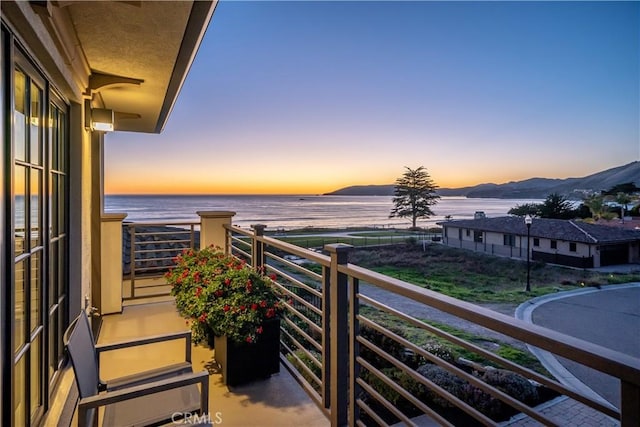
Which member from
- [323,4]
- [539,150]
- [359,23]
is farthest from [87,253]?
[539,150]

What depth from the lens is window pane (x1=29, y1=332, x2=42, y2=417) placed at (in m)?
1.83

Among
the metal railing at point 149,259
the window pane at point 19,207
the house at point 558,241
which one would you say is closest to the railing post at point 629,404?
the window pane at point 19,207

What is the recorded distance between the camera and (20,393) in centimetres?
163

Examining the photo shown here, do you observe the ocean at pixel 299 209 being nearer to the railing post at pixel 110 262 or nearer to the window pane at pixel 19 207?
the railing post at pixel 110 262

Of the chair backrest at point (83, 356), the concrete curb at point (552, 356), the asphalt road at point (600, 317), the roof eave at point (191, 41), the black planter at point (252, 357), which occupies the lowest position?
the asphalt road at point (600, 317)

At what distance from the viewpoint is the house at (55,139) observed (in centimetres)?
143

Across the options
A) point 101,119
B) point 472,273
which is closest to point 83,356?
point 101,119

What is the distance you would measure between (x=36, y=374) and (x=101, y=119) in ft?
7.56

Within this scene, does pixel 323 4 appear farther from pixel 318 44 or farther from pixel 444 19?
pixel 444 19

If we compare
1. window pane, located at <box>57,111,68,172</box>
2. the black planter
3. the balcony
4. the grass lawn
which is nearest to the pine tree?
the grass lawn

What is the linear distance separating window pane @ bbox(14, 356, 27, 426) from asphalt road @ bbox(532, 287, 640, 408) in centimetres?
1544

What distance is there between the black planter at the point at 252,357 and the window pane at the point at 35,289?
3.59ft

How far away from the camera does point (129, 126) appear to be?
227 inches

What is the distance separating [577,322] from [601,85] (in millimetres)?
14558
